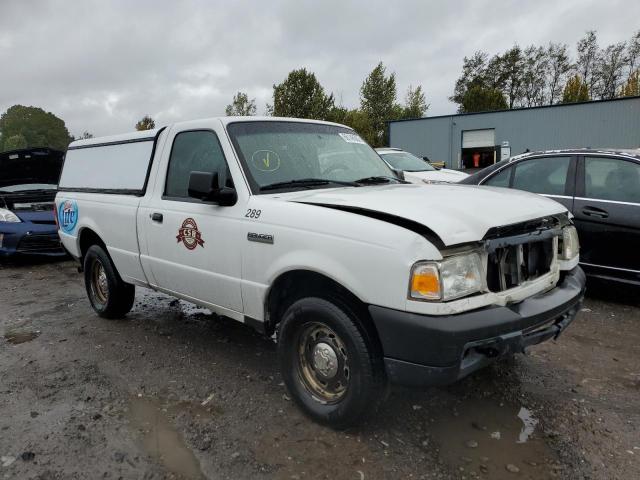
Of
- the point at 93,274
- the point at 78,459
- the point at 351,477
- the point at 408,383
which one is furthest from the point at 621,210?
the point at 93,274

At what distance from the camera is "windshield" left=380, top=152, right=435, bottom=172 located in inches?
406

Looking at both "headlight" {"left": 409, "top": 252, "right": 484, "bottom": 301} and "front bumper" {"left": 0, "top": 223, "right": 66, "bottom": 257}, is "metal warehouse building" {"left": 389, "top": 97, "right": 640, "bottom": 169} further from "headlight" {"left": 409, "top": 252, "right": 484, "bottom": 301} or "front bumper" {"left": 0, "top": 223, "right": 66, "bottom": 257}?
"headlight" {"left": 409, "top": 252, "right": 484, "bottom": 301}

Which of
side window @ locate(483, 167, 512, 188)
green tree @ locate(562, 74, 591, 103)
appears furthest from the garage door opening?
green tree @ locate(562, 74, 591, 103)

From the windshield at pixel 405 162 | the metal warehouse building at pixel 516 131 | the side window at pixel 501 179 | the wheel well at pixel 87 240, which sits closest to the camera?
the wheel well at pixel 87 240

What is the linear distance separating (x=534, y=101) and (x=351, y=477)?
60.1 m

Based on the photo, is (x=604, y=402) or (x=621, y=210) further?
(x=621, y=210)

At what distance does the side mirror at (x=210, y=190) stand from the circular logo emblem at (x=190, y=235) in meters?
0.29

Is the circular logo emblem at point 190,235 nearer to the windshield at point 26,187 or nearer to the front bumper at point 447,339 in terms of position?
the front bumper at point 447,339

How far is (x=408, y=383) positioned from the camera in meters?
2.41

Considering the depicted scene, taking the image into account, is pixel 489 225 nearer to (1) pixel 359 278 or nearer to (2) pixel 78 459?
(1) pixel 359 278

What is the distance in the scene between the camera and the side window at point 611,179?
4.80 m

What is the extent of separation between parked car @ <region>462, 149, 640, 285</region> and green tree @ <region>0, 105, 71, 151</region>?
289ft

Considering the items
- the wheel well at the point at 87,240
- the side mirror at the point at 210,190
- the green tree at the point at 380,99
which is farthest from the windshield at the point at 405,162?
the green tree at the point at 380,99

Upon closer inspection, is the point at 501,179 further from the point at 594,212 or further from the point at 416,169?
the point at 416,169
